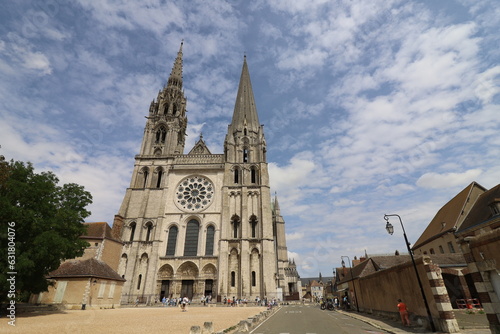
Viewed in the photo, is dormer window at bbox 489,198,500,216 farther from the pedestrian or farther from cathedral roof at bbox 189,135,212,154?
cathedral roof at bbox 189,135,212,154

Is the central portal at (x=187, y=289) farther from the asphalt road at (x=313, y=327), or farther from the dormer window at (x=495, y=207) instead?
the dormer window at (x=495, y=207)

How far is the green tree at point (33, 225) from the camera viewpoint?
13.9 m

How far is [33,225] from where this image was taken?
14492 millimetres

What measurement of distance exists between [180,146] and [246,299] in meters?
29.2

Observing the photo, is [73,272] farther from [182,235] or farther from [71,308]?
[182,235]

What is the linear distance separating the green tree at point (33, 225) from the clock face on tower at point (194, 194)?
2221cm

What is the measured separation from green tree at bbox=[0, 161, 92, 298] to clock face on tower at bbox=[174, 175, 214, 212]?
2221cm

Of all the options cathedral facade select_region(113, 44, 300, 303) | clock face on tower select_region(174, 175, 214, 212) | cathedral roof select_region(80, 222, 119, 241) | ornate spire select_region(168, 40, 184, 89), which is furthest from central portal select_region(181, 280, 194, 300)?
ornate spire select_region(168, 40, 184, 89)

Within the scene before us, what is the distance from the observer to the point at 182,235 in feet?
121

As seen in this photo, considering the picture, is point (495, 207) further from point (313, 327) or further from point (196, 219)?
point (196, 219)

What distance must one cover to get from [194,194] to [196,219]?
438cm

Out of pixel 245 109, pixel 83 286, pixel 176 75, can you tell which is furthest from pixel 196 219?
pixel 176 75

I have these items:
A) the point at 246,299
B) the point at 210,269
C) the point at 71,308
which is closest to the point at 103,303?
the point at 71,308

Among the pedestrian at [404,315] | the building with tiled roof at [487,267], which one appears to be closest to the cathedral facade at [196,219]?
the pedestrian at [404,315]
